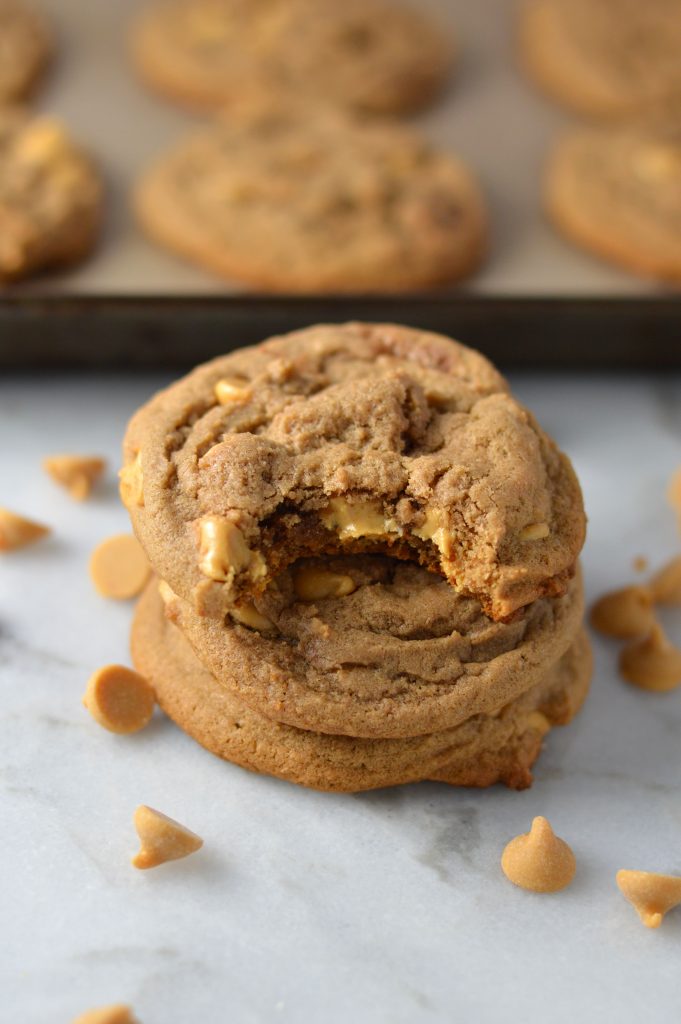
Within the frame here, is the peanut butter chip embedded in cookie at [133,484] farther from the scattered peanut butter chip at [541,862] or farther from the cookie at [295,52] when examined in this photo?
the cookie at [295,52]

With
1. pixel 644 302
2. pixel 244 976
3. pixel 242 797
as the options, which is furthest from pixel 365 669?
pixel 644 302

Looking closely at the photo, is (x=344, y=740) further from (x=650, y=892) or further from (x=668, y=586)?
(x=668, y=586)

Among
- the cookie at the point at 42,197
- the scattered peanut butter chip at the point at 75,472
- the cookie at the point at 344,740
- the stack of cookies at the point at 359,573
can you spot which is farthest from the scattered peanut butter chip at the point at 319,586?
the cookie at the point at 42,197

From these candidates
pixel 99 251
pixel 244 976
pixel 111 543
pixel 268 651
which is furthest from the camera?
pixel 99 251

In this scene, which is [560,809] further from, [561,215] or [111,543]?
[561,215]

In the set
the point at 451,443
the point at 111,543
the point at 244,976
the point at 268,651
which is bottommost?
the point at 244,976
